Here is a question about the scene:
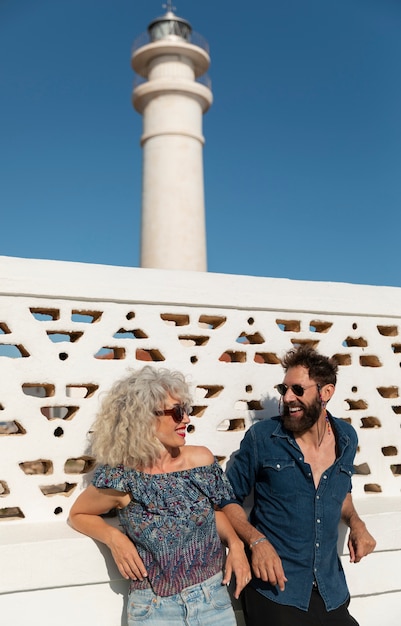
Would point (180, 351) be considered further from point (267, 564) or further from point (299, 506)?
point (267, 564)

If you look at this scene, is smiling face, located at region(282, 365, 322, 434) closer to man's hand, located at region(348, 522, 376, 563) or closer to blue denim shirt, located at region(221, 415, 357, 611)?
blue denim shirt, located at region(221, 415, 357, 611)

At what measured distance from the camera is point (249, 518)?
3.03m

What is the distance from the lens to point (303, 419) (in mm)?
2881

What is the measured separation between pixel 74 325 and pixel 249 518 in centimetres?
119

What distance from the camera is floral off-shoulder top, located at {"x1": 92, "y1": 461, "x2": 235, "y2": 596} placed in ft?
8.00

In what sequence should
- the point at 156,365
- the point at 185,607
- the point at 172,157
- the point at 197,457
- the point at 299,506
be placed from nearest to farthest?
the point at 185,607 → the point at 197,457 → the point at 299,506 → the point at 156,365 → the point at 172,157

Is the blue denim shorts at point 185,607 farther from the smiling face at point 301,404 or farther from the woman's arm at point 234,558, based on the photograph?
the smiling face at point 301,404

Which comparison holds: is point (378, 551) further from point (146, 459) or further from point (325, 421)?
point (146, 459)

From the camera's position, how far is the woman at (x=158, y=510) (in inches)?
96.1

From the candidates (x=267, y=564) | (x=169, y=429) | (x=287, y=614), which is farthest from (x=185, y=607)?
(x=169, y=429)

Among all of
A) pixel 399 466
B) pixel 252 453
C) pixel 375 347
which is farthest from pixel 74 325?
pixel 399 466

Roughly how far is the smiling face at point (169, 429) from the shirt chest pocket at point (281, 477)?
0.47m

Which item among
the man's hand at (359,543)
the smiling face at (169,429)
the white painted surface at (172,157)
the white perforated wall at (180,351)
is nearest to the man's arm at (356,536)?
the man's hand at (359,543)

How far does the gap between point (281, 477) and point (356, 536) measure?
18.3 inches
